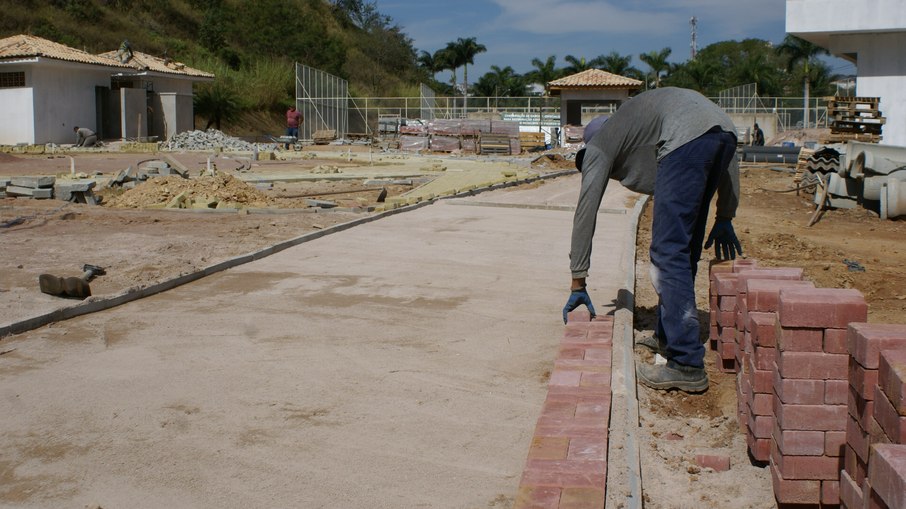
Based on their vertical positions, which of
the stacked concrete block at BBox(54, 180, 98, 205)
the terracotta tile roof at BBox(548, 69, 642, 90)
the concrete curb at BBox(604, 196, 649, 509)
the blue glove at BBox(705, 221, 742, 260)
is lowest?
the concrete curb at BBox(604, 196, 649, 509)

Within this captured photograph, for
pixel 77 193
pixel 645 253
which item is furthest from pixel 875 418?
pixel 77 193

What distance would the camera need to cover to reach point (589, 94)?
152ft

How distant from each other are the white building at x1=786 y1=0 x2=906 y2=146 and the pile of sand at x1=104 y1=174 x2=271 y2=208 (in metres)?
17.4

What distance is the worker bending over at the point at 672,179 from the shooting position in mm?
4797

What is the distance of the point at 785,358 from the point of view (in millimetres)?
3275

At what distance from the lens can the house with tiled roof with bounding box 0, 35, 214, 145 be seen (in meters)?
34.5

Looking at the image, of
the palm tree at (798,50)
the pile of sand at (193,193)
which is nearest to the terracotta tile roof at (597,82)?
the palm tree at (798,50)

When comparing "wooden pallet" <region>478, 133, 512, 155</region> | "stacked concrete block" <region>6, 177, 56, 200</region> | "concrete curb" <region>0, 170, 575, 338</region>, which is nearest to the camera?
"concrete curb" <region>0, 170, 575, 338</region>

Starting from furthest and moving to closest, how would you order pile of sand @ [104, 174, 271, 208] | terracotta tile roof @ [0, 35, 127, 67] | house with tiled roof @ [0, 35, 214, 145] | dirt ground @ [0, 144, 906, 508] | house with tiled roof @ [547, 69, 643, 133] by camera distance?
house with tiled roof @ [547, 69, 643, 133] → house with tiled roof @ [0, 35, 214, 145] → terracotta tile roof @ [0, 35, 127, 67] → pile of sand @ [104, 174, 271, 208] → dirt ground @ [0, 144, 906, 508]

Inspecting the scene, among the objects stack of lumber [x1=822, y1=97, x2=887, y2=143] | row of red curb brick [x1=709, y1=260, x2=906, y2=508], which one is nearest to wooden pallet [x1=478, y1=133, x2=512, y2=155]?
stack of lumber [x1=822, y1=97, x2=887, y2=143]

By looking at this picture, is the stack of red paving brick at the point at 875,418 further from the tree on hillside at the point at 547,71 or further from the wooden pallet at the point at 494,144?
the tree on hillside at the point at 547,71

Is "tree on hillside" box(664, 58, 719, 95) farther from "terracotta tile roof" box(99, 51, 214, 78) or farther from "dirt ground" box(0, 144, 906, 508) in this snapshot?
"dirt ground" box(0, 144, 906, 508)

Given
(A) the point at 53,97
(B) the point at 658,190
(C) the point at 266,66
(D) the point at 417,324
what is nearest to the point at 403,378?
(D) the point at 417,324

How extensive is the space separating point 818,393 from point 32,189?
13.9m
